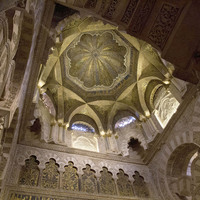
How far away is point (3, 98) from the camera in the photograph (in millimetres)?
4773

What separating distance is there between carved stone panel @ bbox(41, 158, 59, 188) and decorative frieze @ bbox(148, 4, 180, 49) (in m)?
5.89

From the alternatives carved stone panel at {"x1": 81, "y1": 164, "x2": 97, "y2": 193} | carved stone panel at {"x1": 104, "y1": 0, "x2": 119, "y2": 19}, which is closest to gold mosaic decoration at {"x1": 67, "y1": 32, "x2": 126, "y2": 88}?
carved stone panel at {"x1": 81, "y1": 164, "x2": 97, "y2": 193}

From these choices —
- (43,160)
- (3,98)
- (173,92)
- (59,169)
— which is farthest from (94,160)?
(3,98)

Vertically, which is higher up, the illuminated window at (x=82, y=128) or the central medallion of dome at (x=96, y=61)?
the central medallion of dome at (x=96, y=61)

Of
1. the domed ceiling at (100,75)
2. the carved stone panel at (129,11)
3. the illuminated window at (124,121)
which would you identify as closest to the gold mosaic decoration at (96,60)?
the domed ceiling at (100,75)

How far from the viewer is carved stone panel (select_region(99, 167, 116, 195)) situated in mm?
7574

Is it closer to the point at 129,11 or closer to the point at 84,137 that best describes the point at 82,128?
the point at 84,137

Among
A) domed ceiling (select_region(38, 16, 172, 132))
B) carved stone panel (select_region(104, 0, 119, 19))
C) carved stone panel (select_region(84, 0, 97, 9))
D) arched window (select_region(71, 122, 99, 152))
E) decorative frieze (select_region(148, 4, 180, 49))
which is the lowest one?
decorative frieze (select_region(148, 4, 180, 49))

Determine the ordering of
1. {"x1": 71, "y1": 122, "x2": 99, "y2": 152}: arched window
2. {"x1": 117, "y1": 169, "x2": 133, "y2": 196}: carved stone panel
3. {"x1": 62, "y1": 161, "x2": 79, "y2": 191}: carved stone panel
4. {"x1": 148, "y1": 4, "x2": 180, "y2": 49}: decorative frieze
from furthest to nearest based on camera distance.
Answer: {"x1": 71, "y1": 122, "x2": 99, "y2": 152}: arched window < {"x1": 117, "y1": 169, "x2": 133, "y2": 196}: carved stone panel < {"x1": 62, "y1": 161, "x2": 79, "y2": 191}: carved stone panel < {"x1": 148, "y1": 4, "x2": 180, "y2": 49}: decorative frieze

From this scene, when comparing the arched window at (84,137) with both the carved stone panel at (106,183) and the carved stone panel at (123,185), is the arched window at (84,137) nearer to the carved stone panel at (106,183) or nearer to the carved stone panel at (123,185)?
the carved stone panel at (106,183)

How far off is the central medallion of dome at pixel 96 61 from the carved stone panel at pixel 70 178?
15.9 ft

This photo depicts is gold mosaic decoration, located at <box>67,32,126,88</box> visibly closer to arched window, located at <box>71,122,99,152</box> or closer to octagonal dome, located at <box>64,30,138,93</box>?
octagonal dome, located at <box>64,30,138,93</box>

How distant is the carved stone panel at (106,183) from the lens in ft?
24.8

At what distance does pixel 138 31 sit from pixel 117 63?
8051 mm
